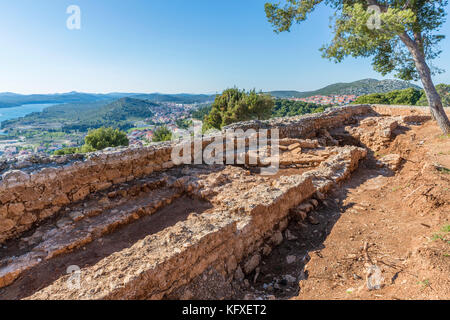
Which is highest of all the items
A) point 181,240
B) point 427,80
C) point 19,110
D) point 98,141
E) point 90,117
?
point 19,110

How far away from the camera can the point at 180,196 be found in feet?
18.4

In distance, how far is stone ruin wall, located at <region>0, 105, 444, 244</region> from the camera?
4.01m

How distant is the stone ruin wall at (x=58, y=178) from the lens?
13.2 ft

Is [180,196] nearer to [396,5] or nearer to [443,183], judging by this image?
[443,183]

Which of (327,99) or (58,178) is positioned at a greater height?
(327,99)

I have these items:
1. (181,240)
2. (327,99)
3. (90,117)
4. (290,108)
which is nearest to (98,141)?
(181,240)

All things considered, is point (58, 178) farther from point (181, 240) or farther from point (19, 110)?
point (19, 110)

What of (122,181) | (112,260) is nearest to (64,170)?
(122,181)

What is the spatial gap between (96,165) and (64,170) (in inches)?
25.1

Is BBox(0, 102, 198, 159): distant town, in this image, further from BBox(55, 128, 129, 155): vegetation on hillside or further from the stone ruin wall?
BBox(55, 128, 129, 155): vegetation on hillside

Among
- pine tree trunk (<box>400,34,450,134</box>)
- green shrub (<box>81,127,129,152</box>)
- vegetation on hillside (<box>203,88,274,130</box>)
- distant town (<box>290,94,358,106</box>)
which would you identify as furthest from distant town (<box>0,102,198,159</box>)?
distant town (<box>290,94,358,106</box>)

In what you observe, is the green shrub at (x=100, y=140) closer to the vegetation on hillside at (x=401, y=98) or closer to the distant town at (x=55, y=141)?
the distant town at (x=55, y=141)

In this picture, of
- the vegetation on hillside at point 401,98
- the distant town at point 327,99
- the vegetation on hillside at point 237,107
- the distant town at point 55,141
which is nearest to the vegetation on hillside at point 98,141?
the distant town at point 55,141

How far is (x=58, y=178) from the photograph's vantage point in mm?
4598
